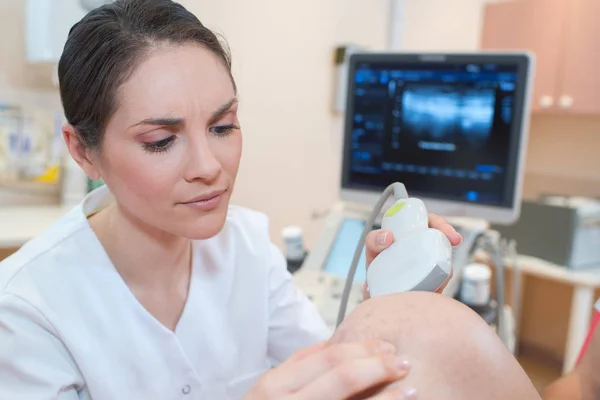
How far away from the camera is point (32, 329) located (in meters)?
0.75

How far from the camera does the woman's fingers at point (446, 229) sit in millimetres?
671

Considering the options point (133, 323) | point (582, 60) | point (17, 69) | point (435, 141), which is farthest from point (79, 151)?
point (582, 60)

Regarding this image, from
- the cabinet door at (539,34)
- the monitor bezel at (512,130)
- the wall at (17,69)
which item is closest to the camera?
the monitor bezel at (512,130)

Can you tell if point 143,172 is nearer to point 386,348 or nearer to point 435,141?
point 386,348

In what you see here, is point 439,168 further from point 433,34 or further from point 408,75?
point 433,34

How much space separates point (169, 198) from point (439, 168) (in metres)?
0.79

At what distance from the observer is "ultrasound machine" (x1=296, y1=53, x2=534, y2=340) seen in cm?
126

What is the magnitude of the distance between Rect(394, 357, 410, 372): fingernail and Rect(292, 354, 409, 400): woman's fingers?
0.01m

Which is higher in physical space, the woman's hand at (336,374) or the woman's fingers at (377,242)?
the woman's fingers at (377,242)

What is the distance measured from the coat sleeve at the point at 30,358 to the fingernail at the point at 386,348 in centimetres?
48

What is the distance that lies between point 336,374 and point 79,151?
0.57 metres

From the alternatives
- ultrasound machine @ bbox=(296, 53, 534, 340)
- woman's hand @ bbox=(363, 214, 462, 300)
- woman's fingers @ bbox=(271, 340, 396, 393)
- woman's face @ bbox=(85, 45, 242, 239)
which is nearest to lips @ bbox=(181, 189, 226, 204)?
woman's face @ bbox=(85, 45, 242, 239)

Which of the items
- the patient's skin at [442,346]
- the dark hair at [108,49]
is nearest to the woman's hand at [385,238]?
the patient's skin at [442,346]

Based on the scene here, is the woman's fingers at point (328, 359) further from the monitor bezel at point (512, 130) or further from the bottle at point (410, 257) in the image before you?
the monitor bezel at point (512, 130)
